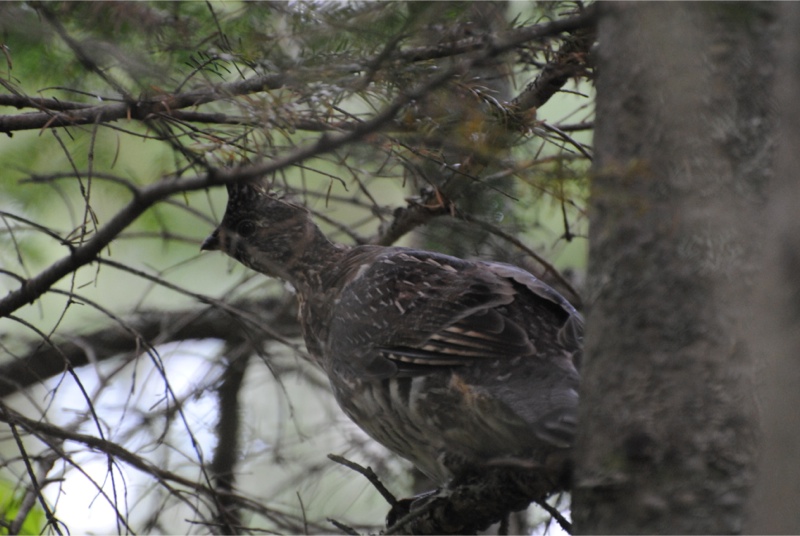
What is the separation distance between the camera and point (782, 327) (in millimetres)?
1878

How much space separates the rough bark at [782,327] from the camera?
5.75 ft

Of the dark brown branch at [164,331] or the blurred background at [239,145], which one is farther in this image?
the dark brown branch at [164,331]

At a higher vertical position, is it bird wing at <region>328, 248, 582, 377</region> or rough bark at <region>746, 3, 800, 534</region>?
bird wing at <region>328, 248, 582, 377</region>

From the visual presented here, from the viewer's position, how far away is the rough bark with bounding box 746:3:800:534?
175 cm

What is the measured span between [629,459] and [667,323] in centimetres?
33

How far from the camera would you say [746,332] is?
6.75ft

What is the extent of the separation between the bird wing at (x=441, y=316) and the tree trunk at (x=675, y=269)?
1282mm

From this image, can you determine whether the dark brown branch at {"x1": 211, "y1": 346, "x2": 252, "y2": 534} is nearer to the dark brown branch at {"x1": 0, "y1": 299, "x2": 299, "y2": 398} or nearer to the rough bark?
the dark brown branch at {"x1": 0, "y1": 299, "x2": 299, "y2": 398}

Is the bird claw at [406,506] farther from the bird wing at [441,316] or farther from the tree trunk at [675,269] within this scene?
the tree trunk at [675,269]

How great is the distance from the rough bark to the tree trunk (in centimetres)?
5

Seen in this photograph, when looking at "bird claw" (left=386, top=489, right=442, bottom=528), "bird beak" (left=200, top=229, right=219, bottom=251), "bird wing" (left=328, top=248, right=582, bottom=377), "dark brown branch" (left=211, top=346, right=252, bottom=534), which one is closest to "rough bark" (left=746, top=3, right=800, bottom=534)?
"bird wing" (left=328, top=248, right=582, bottom=377)

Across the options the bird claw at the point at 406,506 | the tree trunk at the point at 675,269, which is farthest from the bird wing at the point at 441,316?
the tree trunk at the point at 675,269

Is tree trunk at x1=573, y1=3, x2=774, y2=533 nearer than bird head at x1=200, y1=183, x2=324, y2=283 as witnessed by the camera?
Yes

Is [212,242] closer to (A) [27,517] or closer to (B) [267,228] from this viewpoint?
(B) [267,228]
